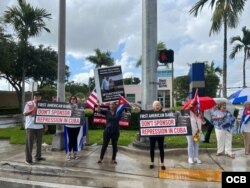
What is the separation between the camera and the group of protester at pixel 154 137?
1008 centimetres

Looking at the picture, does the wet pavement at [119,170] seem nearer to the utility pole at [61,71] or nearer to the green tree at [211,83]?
the utility pole at [61,71]

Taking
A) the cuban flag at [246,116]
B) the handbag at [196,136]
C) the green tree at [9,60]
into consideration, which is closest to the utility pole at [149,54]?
the handbag at [196,136]

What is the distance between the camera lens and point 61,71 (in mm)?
12234

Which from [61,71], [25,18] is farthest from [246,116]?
[25,18]

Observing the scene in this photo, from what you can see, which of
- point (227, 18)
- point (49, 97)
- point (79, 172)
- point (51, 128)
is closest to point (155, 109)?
point (79, 172)

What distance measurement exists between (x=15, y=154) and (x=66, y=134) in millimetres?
2361

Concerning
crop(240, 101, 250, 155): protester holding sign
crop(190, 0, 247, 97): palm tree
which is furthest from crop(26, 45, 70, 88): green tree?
crop(240, 101, 250, 155): protester holding sign

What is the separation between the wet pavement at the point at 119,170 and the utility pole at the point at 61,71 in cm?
57

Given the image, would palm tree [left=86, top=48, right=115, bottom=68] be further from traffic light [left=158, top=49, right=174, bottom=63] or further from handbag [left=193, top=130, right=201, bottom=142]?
handbag [left=193, top=130, right=201, bottom=142]

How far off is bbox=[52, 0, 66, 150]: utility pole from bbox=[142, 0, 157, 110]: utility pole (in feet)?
8.16

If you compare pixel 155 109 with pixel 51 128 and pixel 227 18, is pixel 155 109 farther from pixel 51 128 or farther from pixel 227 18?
pixel 227 18

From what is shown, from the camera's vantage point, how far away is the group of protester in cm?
1008

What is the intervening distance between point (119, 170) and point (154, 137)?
117 cm

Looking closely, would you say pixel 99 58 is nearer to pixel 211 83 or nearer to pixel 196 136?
pixel 211 83
